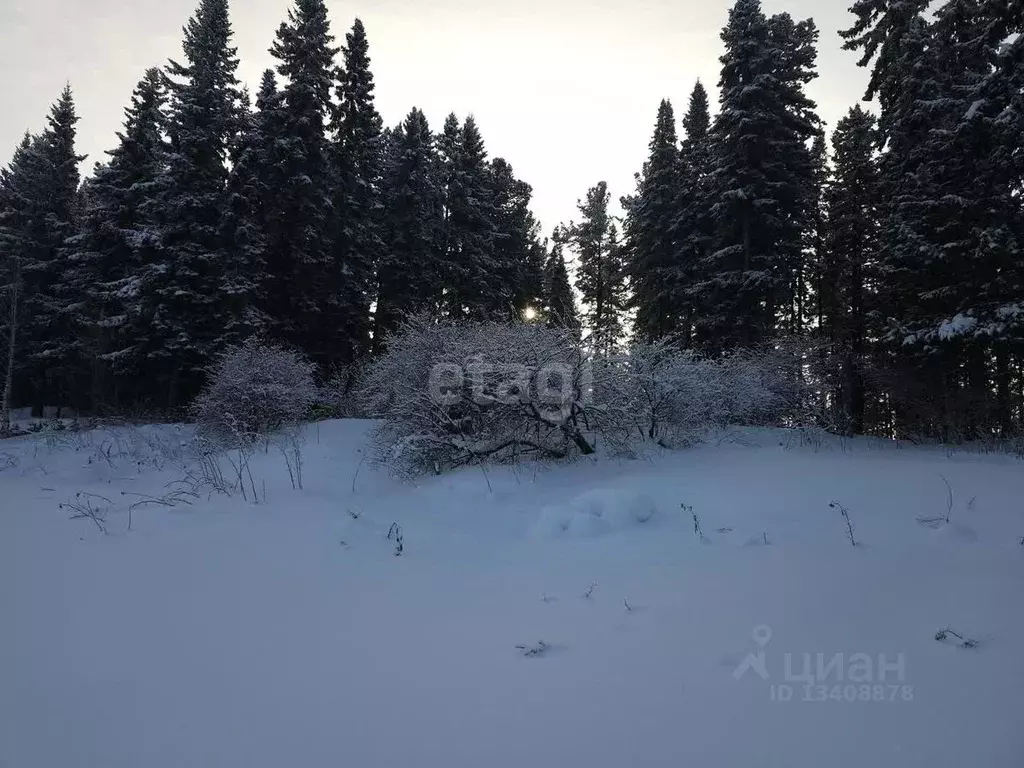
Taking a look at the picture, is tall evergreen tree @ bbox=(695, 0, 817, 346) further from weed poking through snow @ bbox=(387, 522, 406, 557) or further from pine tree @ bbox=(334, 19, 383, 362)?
weed poking through snow @ bbox=(387, 522, 406, 557)

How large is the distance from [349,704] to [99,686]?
1.36 m

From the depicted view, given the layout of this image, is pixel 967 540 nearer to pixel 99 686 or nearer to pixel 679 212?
pixel 99 686

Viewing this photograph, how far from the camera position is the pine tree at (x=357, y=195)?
22.8 m

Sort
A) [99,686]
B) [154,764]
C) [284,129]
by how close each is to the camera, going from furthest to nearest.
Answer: [284,129] → [99,686] → [154,764]

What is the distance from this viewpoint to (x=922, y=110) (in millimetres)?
13758

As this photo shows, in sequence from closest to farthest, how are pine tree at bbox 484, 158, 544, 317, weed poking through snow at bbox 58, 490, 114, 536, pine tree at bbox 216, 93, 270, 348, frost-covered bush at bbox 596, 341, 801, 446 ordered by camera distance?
weed poking through snow at bbox 58, 490, 114, 536
frost-covered bush at bbox 596, 341, 801, 446
pine tree at bbox 216, 93, 270, 348
pine tree at bbox 484, 158, 544, 317

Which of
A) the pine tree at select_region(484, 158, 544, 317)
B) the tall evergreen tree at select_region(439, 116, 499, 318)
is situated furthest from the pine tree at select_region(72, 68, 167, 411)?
the pine tree at select_region(484, 158, 544, 317)

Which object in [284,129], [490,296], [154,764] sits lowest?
[154,764]

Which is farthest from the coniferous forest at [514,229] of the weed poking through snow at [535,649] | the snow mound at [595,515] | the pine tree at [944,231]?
the weed poking through snow at [535,649]

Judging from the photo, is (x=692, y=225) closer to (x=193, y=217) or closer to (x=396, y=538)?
(x=193, y=217)

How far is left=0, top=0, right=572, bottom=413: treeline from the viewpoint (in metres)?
19.2

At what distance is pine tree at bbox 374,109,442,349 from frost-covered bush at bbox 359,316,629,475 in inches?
631

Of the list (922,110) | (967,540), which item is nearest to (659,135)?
(922,110)

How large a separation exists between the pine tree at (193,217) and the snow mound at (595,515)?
1698cm
